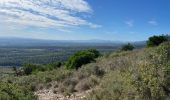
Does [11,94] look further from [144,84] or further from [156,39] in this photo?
[156,39]

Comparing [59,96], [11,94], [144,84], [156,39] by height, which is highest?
[156,39]

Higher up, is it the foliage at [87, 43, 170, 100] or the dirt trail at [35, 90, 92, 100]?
the foliage at [87, 43, 170, 100]

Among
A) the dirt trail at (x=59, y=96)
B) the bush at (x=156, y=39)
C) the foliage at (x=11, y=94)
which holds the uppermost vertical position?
the bush at (x=156, y=39)

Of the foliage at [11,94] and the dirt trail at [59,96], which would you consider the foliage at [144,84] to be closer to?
the dirt trail at [59,96]

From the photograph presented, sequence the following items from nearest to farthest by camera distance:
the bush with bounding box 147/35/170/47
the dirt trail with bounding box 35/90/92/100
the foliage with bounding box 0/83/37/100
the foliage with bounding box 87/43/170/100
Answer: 1. the foliage with bounding box 0/83/37/100
2. the foliage with bounding box 87/43/170/100
3. the dirt trail with bounding box 35/90/92/100
4. the bush with bounding box 147/35/170/47

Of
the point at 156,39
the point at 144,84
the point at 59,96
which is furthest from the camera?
the point at 156,39

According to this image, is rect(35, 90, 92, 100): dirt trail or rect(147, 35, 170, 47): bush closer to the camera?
rect(35, 90, 92, 100): dirt trail

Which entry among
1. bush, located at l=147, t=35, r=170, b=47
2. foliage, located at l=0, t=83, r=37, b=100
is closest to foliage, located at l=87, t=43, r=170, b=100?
foliage, located at l=0, t=83, r=37, b=100

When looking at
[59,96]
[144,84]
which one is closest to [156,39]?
[59,96]

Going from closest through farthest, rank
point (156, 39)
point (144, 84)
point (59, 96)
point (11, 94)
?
point (11, 94) < point (144, 84) < point (59, 96) < point (156, 39)

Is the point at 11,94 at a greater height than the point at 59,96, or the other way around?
the point at 11,94

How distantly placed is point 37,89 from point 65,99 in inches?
171

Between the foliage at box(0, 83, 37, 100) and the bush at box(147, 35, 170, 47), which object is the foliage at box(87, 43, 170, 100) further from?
the bush at box(147, 35, 170, 47)

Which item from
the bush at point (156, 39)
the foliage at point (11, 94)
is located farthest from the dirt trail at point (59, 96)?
the bush at point (156, 39)
